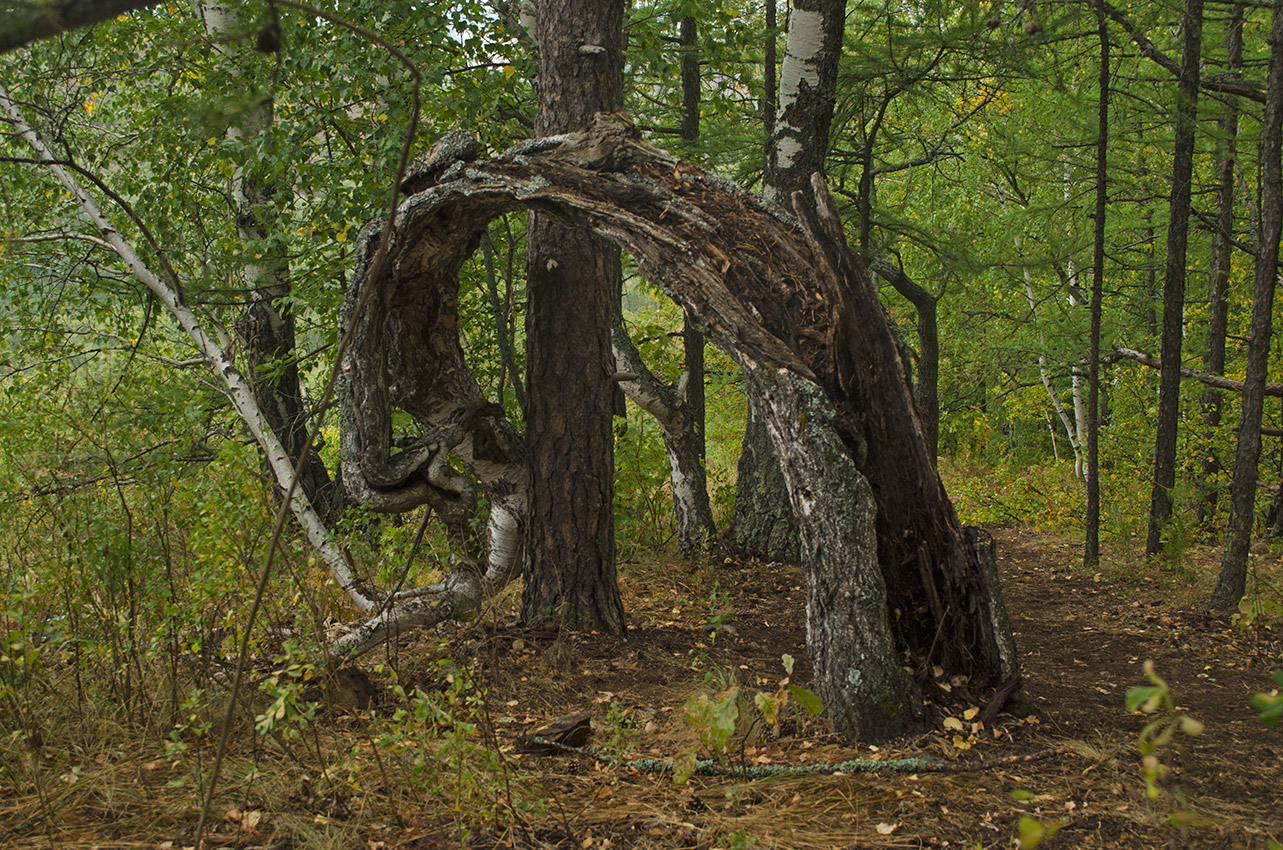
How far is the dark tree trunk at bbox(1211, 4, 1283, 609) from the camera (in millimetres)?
5418

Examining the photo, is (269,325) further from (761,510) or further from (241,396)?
(761,510)

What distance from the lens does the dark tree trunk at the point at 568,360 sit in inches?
199

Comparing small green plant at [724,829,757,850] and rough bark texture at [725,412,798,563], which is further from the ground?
rough bark texture at [725,412,798,563]

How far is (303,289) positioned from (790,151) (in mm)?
3920

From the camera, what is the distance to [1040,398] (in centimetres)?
1593

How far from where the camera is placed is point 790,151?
22.5 feet

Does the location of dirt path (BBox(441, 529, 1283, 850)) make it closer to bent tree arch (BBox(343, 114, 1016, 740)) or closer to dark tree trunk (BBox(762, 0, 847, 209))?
bent tree arch (BBox(343, 114, 1016, 740))

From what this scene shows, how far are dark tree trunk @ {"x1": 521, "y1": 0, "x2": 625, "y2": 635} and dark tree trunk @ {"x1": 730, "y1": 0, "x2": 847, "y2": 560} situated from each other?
1982 mm

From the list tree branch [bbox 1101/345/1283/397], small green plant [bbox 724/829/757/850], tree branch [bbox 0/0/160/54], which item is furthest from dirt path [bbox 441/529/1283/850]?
tree branch [bbox 0/0/160/54]

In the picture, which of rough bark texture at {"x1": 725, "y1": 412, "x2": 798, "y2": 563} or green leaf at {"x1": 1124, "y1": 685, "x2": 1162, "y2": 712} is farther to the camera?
rough bark texture at {"x1": 725, "y1": 412, "x2": 798, "y2": 563}

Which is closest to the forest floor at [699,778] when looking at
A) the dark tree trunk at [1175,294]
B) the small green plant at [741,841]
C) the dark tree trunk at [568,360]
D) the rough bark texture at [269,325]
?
the small green plant at [741,841]

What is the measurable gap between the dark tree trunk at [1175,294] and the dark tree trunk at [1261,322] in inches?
52.9

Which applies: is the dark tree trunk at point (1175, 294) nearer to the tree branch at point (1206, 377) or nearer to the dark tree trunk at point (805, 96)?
the tree branch at point (1206, 377)

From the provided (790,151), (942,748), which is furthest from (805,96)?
(942,748)
